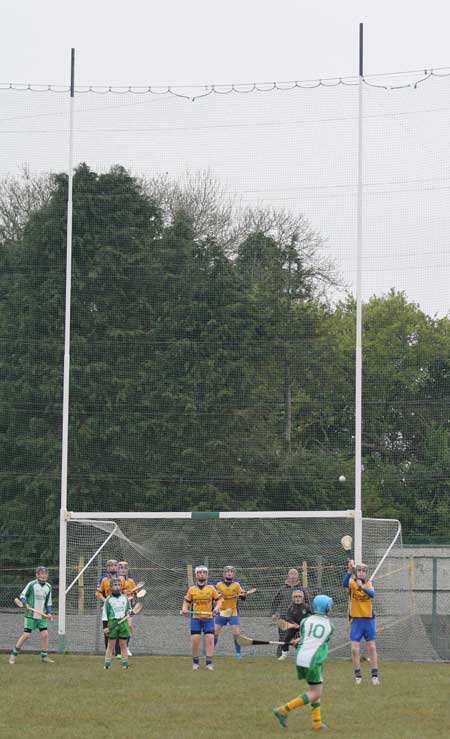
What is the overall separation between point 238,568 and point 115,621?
5.57m

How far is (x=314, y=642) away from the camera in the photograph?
12070 mm

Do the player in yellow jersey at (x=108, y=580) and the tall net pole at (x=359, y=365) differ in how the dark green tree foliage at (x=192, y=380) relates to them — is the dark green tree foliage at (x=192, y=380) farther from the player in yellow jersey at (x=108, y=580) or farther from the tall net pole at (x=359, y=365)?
the player in yellow jersey at (x=108, y=580)

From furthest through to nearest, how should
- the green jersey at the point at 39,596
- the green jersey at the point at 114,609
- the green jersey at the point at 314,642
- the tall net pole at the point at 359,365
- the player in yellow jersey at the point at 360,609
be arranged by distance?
1. the tall net pole at the point at 359,365
2. the green jersey at the point at 39,596
3. the green jersey at the point at 114,609
4. the player in yellow jersey at the point at 360,609
5. the green jersey at the point at 314,642

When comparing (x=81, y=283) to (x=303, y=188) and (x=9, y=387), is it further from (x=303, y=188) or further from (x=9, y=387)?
(x=303, y=188)

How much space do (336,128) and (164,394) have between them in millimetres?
7073

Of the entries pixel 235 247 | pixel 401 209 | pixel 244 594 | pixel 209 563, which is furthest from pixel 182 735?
pixel 235 247

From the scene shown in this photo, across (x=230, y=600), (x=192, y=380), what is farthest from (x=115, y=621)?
Result: (x=192, y=380)

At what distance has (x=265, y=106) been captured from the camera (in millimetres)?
24469

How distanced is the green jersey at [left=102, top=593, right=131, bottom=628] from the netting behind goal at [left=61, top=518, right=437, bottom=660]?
11.4 feet

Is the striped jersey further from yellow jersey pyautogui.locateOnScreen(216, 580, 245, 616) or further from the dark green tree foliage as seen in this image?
the dark green tree foliage

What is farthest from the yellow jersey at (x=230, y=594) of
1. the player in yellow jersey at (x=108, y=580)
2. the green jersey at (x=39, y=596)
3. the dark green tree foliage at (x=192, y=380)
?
the dark green tree foliage at (x=192, y=380)

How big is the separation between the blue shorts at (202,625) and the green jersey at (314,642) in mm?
6587

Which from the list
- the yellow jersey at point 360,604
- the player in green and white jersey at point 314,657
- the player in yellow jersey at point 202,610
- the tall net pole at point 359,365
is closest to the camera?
the player in green and white jersey at point 314,657

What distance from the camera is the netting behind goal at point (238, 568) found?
21.0 m
